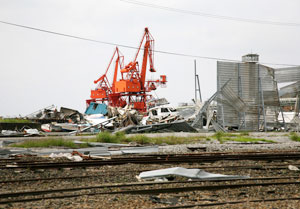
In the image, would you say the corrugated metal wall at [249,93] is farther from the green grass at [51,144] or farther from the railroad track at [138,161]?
the railroad track at [138,161]

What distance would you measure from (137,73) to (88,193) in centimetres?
5028

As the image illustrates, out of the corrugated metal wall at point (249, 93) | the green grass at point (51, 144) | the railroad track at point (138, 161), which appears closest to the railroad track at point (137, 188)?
the railroad track at point (138, 161)

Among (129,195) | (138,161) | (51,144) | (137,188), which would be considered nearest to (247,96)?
(51,144)

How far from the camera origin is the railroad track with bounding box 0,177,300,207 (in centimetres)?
528

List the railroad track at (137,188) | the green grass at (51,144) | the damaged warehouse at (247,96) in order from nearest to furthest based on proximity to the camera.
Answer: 1. the railroad track at (137,188)
2. the green grass at (51,144)
3. the damaged warehouse at (247,96)

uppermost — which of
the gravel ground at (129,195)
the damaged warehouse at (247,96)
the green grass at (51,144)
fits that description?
the damaged warehouse at (247,96)

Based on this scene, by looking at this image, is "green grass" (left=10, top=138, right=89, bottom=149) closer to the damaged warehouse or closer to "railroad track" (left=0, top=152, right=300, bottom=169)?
"railroad track" (left=0, top=152, right=300, bottom=169)

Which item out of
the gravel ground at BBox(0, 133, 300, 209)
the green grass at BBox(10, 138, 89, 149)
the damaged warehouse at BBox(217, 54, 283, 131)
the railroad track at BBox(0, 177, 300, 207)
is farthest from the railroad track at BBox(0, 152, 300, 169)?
the damaged warehouse at BBox(217, 54, 283, 131)

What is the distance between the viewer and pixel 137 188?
6016mm

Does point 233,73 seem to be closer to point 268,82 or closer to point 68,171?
point 268,82

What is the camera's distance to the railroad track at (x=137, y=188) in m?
5.28

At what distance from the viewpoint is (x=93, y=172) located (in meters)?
7.64

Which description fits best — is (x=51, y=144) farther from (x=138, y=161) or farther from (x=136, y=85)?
(x=136, y=85)

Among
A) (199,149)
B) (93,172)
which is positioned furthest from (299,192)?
(199,149)
